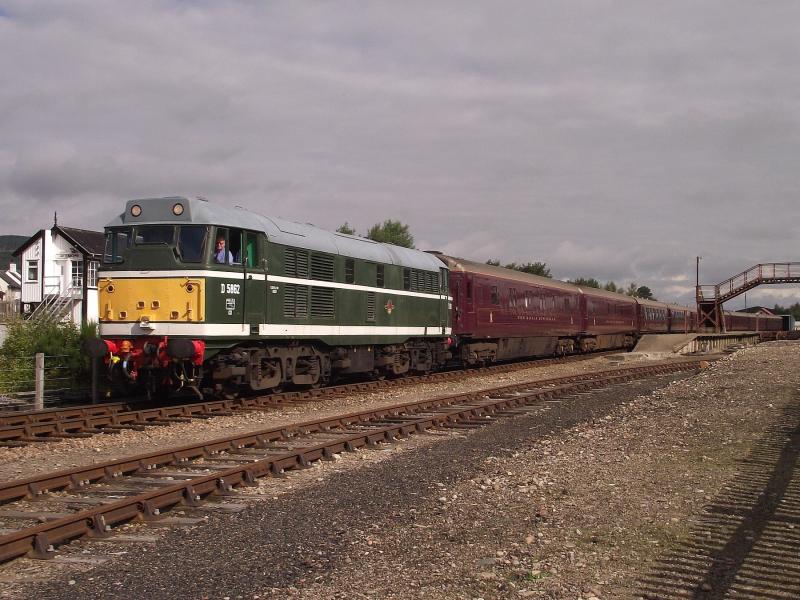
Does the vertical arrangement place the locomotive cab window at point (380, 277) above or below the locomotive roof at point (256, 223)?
below

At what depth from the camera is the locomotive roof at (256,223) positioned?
1499 cm

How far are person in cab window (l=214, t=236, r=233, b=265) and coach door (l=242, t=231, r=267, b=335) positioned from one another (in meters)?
0.41

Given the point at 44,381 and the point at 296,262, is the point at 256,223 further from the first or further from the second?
the point at 44,381

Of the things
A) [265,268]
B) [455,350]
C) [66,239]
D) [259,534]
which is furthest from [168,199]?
[66,239]

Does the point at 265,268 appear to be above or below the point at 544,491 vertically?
above

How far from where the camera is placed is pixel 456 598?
542 cm

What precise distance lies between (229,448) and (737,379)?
16.1 meters

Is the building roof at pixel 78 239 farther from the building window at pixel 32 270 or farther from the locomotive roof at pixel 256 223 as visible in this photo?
the locomotive roof at pixel 256 223

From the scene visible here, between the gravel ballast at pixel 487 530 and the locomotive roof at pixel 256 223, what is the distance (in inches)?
241

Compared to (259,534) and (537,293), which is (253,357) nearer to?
(259,534)

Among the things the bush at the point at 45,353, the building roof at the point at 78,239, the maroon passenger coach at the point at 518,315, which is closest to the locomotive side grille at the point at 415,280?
the maroon passenger coach at the point at 518,315

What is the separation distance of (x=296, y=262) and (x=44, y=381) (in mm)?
7288

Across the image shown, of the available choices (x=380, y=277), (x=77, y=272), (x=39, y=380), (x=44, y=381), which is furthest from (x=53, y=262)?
(x=39, y=380)

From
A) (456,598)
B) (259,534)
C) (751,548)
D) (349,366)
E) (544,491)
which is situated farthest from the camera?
(349,366)
